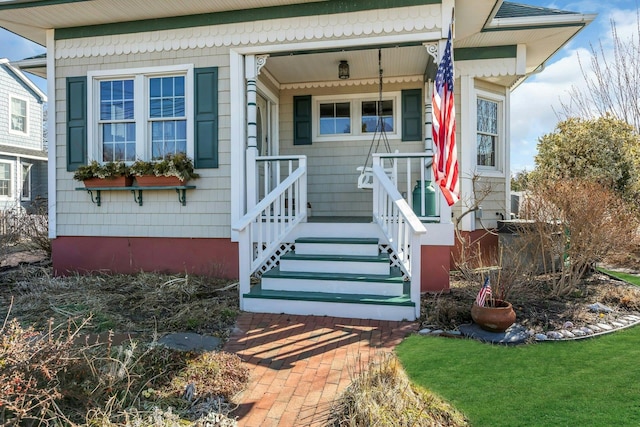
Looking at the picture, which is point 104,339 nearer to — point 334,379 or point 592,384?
point 334,379

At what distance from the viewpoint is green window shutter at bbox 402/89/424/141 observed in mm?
7305

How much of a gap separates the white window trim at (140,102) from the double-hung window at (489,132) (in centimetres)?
474

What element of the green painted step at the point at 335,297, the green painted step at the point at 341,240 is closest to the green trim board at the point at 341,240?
the green painted step at the point at 341,240

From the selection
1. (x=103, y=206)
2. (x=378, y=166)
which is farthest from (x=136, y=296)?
(x=378, y=166)

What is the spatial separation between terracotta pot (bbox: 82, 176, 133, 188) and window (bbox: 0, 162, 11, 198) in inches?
459

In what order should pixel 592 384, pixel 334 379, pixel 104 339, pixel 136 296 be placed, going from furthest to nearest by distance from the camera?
pixel 136 296
pixel 104 339
pixel 334 379
pixel 592 384

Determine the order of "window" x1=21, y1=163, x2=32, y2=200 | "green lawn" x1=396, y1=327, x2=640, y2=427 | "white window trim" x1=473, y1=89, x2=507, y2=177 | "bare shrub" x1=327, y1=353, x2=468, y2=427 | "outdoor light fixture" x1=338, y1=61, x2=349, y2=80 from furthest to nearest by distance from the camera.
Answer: "window" x1=21, y1=163, x2=32, y2=200 → "white window trim" x1=473, y1=89, x2=507, y2=177 → "outdoor light fixture" x1=338, y1=61, x2=349, y2=80 → "green lawn" x1=396, y1=327, x2=640, y2=427 → "bare shrub" x1=327, y1=353, x2=468, y2=427

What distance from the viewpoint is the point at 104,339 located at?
3.64 metres

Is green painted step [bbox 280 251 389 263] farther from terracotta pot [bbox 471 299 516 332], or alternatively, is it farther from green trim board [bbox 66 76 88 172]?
green trim board [bbox 66 76 88 172]

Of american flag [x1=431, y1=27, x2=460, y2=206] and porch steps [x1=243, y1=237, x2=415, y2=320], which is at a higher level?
american flag [x1=431, y1=27, x2=460, y2=206]

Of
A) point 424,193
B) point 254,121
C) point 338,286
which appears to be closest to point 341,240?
point 338,286

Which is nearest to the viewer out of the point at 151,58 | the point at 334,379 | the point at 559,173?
the point at 334,379

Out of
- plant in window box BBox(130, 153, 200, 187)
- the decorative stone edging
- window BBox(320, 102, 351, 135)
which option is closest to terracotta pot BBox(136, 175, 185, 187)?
plant in window box BBox(130, 153, 200, 187)

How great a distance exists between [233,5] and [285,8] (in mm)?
720
